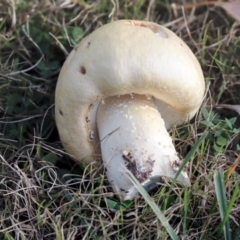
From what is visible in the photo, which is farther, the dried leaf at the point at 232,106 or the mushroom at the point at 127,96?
the dried leaf at the point at 232,106

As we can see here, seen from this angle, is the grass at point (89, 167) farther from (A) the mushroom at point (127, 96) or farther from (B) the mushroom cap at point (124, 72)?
(B) the mushroom cap at point (124, 72)

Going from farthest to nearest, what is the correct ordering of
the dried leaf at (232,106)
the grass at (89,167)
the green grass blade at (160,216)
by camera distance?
the dried leaf at (232,106)
the grass at (89,167)
the green grass blade at (160,216)

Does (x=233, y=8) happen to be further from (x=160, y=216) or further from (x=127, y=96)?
(x=160, y=216)

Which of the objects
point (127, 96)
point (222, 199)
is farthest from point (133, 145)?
point (222, 199)

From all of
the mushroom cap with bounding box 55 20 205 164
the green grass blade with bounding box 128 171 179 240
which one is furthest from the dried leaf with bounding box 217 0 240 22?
the green grass blade with bounding box 128 171 179 240

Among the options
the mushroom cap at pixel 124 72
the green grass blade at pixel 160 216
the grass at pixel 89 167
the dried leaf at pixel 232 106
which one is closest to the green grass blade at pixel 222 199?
the grass at pixel 89 167

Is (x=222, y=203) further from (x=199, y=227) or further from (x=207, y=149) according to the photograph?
(x=207, y=149)

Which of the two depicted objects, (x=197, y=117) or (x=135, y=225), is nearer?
(x=135, y=225)

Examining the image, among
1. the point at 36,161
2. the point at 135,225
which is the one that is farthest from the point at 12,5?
the point at 135,225
